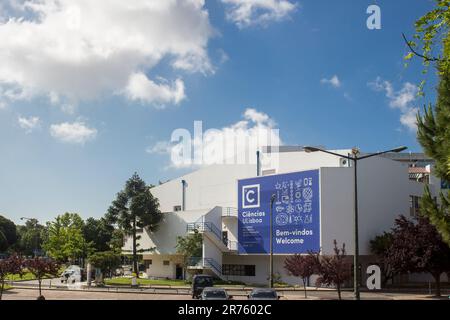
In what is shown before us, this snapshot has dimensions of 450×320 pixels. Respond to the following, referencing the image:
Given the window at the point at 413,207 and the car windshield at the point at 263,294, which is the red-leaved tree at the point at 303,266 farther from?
A: the window at the point at 413,207

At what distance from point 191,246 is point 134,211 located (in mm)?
10482

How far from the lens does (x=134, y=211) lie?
66.0 m

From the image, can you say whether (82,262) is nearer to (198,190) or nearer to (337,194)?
(198,190)

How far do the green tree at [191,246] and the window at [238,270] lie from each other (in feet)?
15.9

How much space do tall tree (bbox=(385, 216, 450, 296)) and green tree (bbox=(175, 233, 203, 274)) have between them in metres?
21.9

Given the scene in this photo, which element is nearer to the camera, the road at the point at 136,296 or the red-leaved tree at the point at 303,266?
the red-leaved tree at the point at 303,266

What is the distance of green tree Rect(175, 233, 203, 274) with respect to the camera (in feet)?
195

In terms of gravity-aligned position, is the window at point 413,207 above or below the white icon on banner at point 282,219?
above

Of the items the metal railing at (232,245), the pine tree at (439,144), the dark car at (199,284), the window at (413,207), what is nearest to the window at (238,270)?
the metal railing at (232,245)

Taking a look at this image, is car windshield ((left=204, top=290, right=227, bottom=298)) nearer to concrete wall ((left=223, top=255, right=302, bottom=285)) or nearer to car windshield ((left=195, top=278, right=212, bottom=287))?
car windshield ((left=195, top=278, right=212, bottom=287))

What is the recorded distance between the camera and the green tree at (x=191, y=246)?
59.5m

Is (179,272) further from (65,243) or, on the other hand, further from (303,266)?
(303,266)

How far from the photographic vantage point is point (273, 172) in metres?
60.2
